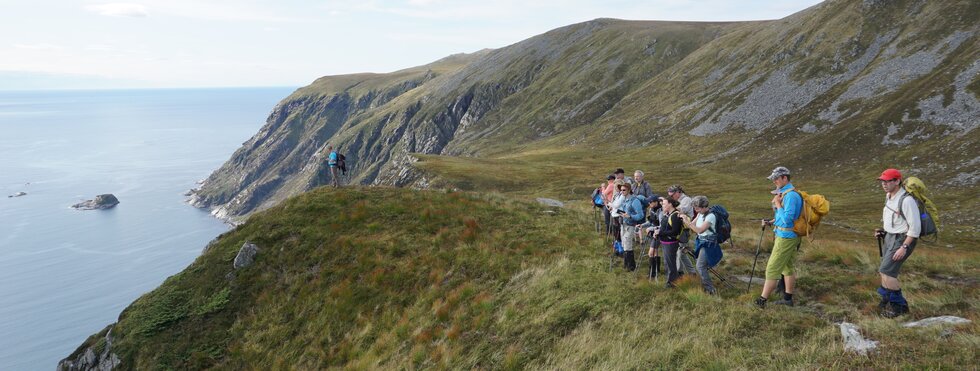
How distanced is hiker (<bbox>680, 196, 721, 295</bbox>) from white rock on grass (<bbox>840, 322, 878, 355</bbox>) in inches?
138

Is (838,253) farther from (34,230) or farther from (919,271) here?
(34,230)

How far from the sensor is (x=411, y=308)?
16.5 m

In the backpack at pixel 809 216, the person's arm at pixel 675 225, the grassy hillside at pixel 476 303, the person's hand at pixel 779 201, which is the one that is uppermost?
the person's hand at pixel 779 201

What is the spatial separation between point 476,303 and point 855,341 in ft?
31.6

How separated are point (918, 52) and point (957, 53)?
17.6 feet

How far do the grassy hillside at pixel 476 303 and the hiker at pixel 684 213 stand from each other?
1.02 metres

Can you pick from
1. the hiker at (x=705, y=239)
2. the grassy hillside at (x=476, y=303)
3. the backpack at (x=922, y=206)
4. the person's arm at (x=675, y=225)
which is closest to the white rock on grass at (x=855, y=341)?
the grassy hillside at (x=476, y=303)

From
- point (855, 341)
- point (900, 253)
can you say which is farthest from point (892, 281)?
point (855, 341)

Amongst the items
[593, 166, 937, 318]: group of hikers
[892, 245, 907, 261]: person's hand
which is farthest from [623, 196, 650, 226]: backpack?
[892, 245, 907, 261]: person's hand

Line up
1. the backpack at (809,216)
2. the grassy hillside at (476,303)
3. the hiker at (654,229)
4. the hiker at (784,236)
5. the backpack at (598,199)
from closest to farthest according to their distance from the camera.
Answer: the grassy hillside at (476,303) → the backpack at (809,216) → the hiker at (784,236) → the hiker at (654,229) → the backpack at (598,199)

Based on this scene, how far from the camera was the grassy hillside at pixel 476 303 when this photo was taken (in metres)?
9.73

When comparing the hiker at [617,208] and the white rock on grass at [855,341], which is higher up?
the hiker at [617,208]

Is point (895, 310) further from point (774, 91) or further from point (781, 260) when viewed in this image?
point (774, 91)

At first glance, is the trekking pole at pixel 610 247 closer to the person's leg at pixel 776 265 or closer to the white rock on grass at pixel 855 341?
the person's leg at pixel 776 265
